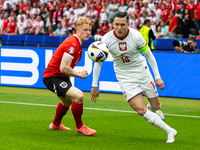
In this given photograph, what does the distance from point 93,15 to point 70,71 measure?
12.4m

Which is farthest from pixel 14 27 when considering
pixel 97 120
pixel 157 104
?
pixel 157 104

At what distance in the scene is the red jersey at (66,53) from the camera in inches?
235

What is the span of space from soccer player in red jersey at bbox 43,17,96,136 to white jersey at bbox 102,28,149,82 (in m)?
0.46

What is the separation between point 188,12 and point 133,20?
106 inches

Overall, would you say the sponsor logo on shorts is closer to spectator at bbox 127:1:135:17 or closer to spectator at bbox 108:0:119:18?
spectator at bbox 127:1:135:17

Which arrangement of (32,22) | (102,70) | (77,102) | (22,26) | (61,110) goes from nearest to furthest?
(77,102)
(61,110)
(102,70)
(32,22)
(22,26)

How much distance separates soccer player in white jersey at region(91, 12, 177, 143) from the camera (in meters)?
5.73

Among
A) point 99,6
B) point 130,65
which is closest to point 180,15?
point 99,6

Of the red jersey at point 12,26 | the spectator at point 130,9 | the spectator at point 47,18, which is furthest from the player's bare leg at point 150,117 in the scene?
the red jersey at point 12,26

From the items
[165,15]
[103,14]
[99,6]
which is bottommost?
[103,14]

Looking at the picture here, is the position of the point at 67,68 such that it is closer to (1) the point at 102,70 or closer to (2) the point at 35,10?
(1) the point at 102,70

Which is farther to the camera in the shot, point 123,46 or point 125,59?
point 125,59

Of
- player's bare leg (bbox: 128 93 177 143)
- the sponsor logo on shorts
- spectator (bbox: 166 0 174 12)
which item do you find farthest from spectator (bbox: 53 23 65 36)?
player's bare leg (bbox: 128 93 177 143)

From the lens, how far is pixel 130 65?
6062 mm
